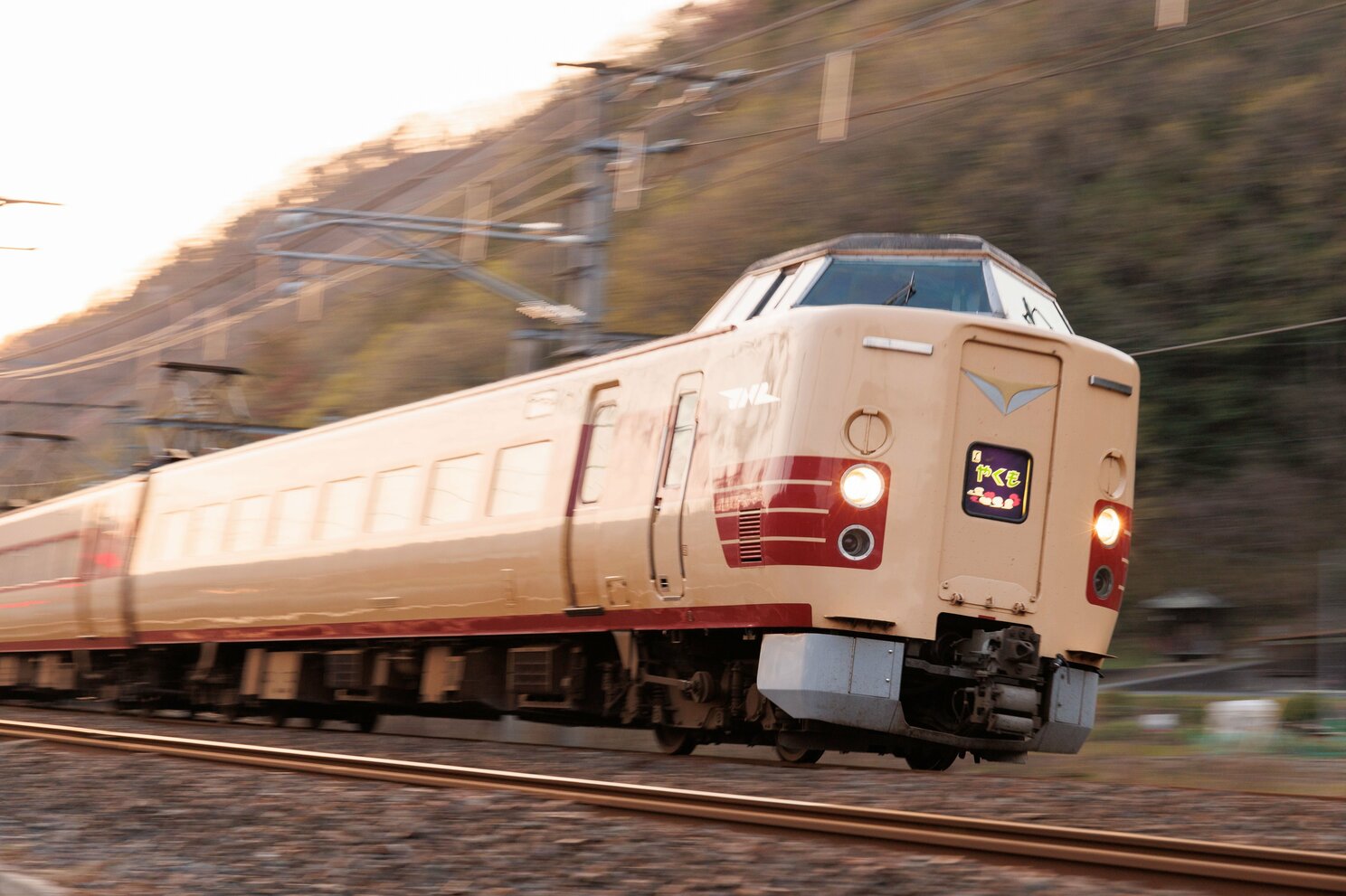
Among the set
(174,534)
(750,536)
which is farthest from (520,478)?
(174,534)

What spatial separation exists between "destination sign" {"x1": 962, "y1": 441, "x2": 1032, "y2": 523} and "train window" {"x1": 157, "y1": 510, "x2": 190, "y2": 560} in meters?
10.7

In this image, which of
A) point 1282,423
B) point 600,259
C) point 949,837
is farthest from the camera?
point 1282,423

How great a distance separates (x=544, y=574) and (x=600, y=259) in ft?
21.4

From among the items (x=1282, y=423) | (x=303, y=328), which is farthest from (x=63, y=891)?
(x=303, y=328)

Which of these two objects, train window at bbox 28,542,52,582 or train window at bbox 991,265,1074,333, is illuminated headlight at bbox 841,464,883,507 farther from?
train window at bbox 28,542,52,582

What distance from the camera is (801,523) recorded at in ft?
28.9

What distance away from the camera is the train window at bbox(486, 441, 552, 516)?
11219 mm

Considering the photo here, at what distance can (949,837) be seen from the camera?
18.9 ft

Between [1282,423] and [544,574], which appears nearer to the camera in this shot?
[544,574]

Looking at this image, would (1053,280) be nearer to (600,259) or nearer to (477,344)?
(600,259)

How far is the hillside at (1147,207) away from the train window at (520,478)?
343 inches

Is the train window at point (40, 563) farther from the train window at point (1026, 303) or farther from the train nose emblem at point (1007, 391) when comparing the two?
the train nose emblem at point (1007, 391)

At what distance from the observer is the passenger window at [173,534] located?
1759cm

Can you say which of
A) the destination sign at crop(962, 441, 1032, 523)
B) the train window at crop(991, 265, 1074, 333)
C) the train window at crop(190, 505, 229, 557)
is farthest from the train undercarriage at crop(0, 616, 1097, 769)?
the train window at crop(991, 265, 1074, 333)
